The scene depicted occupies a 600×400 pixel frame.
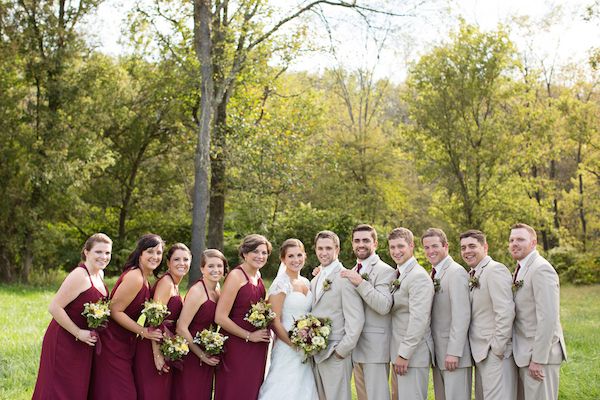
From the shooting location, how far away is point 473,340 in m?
7.30

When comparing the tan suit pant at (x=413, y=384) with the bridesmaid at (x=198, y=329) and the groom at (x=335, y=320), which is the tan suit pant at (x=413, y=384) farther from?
the bridesmaid at (x=198, y=329)

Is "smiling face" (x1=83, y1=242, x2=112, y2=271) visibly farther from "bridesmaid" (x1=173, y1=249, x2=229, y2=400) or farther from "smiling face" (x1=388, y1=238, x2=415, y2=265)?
"smiling face" (x1=388, y1=238, x2=415, y2=265)

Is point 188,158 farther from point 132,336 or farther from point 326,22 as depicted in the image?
point 132,336

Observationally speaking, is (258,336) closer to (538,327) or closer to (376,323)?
(376,323)

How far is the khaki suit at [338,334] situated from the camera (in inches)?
290

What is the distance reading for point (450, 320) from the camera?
7.41 meters

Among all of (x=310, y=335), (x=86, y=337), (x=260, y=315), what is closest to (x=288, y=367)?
(x=310, y=335)

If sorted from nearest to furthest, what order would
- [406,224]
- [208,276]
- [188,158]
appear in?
[208,276] < [188,158] < [406,224]

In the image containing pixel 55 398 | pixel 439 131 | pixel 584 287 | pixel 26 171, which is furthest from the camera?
pixel 584 287

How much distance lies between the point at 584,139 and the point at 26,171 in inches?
970

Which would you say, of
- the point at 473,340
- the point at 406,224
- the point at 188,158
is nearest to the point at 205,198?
the point at 188,158

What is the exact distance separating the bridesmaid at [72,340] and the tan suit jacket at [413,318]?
3.20 metres

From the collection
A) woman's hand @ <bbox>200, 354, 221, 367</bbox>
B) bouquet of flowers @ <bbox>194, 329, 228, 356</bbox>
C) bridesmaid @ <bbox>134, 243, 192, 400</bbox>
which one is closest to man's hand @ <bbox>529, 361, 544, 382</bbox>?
bouquet of flowers @ <bbox>194, 329, 228, 356</bbox>

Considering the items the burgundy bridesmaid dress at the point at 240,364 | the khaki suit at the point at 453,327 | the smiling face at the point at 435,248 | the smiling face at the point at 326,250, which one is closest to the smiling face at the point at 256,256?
the burgundy bridesmaid dress at the point at 240,364
